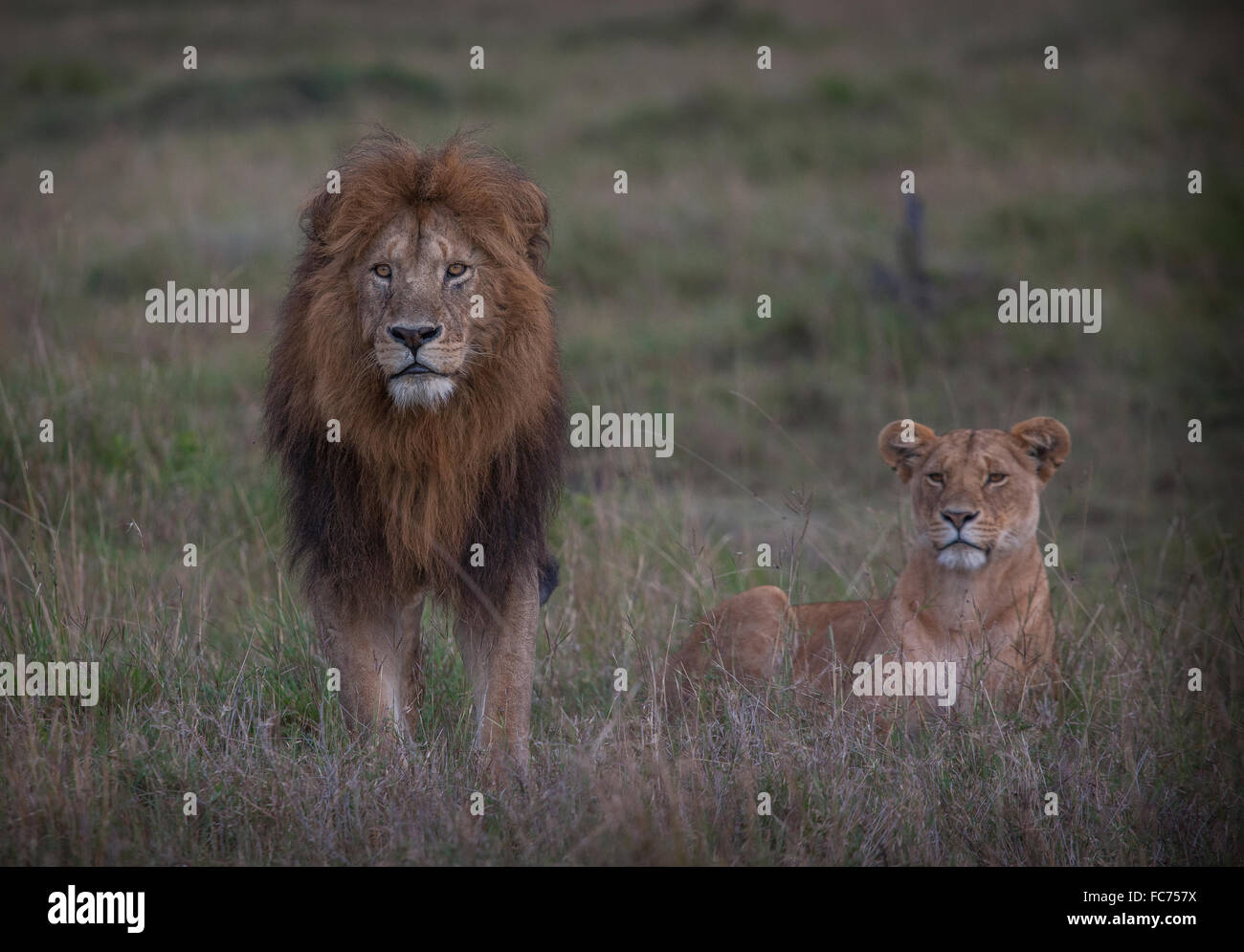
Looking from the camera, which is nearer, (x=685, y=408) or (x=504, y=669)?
(x=504, y=669)

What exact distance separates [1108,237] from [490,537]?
10484 mm

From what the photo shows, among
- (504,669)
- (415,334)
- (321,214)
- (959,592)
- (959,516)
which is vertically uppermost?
(321,214)

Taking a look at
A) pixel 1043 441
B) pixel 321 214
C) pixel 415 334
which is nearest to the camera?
pixel 415 334

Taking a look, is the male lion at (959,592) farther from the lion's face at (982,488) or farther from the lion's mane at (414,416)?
the lion's mane at (414,416)

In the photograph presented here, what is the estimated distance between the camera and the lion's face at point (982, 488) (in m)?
5.09

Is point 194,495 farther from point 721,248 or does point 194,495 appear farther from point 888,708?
point 721,248

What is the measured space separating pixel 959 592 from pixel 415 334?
218 centimetres

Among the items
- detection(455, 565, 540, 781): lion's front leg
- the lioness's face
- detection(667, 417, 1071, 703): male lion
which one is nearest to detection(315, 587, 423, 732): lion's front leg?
detection(455, 565, 540, 781): lion's front leg

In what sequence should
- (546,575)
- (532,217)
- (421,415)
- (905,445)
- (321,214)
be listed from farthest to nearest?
1. (905,445)
2. (546,575)
3. (532,217)
4. (321,214)
5. (421,415)

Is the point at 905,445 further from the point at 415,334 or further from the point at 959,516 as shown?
the point at 415,334

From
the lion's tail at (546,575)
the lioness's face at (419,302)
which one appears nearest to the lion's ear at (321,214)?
the lioness's face at (419,302)

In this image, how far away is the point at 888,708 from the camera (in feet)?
16.1

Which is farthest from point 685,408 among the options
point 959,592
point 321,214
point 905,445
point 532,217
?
point 321,214

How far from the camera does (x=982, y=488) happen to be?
5.10m
